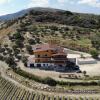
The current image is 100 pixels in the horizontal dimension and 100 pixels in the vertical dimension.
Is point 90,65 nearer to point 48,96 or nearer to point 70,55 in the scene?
point 70,55

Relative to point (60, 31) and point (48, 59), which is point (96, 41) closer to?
point (60, 31)

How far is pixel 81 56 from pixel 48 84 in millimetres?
21609

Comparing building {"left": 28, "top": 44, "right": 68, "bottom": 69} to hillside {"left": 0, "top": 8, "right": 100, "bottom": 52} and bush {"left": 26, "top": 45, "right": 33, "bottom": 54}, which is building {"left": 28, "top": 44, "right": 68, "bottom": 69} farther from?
hillside {"left": 0, "top": 8, "right": 100, "bottom": 52}

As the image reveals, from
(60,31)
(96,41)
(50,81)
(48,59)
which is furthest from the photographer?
(60,31)

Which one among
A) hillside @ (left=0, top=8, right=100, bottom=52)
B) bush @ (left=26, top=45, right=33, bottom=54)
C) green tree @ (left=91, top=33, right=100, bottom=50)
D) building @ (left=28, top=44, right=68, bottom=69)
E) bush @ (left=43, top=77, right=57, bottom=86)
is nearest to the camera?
bush @ (left=43, top=77, right=57, bottom=86)

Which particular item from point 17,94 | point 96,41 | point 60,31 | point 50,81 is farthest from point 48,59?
point 60,31

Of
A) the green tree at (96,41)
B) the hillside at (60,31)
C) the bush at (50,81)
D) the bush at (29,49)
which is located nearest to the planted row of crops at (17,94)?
the bush at (50,81)

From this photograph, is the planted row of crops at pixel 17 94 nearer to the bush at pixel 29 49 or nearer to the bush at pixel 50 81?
the bush at pixel 50 81

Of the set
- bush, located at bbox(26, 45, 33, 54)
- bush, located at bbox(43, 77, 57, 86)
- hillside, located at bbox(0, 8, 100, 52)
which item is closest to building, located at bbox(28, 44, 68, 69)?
bush, located at bbox(26, 45, 33, 54)

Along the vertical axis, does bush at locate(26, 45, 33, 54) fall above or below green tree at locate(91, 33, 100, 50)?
above

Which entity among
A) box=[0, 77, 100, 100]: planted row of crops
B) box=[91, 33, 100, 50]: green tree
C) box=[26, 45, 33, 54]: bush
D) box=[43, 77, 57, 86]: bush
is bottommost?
box=[91, 33, 100, 50]: green tree

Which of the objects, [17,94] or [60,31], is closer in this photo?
[17,94]

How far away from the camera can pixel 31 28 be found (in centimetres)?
11088

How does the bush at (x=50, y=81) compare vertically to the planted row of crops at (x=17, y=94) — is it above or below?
above
